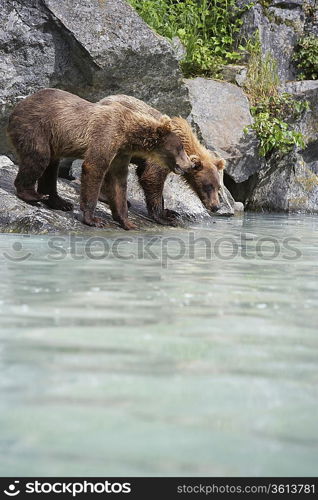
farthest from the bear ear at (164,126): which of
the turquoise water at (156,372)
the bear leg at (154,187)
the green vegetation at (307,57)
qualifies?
the green vegetation at (307,57)

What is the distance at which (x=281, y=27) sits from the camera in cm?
1630

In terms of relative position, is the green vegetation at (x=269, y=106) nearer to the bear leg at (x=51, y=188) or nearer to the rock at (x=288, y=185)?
the rock at (x=288, y=185)

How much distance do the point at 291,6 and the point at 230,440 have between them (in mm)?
15499

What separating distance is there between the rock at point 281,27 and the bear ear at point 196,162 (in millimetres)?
6627

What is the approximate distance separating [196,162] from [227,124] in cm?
390

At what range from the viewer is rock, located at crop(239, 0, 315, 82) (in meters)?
15.8

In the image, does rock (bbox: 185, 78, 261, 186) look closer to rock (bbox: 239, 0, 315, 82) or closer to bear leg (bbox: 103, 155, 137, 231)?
rock (bbox: 239, 0, 315, 82)

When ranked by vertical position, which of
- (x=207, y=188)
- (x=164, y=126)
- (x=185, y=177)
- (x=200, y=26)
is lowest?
(x=207, y=188)

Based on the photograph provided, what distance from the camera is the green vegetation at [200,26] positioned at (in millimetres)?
14242

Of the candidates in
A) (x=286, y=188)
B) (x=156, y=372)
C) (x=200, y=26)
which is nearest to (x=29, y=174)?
(x=156, y=372)

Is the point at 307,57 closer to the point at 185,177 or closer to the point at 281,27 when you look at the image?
the point at 281,27

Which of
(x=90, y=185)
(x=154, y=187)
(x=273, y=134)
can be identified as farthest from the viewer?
(x=273, y=134)

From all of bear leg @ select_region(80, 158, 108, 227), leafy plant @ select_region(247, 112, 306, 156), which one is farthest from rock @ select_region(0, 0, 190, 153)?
leafy plant @ select_region(247, 112, 306, 156)
